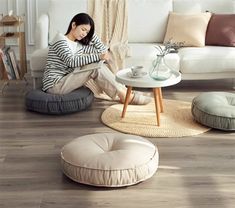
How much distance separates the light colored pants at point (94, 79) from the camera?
4.07m

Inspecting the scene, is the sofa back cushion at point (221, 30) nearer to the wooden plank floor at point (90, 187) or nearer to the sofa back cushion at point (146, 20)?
the sofa back cushion at point (146, 20)

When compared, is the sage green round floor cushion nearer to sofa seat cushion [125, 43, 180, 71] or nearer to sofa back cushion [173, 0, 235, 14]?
sofa seat cushion [125, 43, 180, 71]

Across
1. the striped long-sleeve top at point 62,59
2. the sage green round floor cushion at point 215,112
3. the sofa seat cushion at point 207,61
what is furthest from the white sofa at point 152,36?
the sage green round floor cushion at point 215,112

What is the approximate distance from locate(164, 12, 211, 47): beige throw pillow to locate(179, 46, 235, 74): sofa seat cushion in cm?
28

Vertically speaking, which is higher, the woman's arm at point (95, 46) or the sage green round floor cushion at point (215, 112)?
the woman's arm at point (95, 46)

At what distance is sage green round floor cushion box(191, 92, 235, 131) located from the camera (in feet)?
11.7

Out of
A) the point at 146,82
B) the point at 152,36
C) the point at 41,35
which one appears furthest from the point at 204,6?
the point at 146,82

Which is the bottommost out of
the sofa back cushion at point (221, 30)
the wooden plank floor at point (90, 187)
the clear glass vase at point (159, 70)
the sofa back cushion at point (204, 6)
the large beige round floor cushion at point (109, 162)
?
the wooden plank floor at point (90, 187)

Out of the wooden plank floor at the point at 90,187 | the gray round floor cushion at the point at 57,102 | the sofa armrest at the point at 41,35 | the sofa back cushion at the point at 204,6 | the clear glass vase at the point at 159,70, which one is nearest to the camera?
the wooden plank floor at the point at 90,187

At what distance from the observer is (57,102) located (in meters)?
3.94

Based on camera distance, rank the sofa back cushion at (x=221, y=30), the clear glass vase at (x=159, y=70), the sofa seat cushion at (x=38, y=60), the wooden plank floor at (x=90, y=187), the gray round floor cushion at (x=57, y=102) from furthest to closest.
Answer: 1. the sofa back cushion at (x=221, y=30)
2. the sofa seat cushion at (x=38, y=60)
3. the gray round floor cushion at (x=57, y=102)
4. the clear glass vase at (x=159, y=70)
5. the wooden plank floor at (x=90, y=187)

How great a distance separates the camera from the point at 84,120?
392 cm

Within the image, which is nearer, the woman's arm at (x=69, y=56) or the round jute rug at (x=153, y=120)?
the round jute rug at (x=153, y=120)

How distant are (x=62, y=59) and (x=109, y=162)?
5.29 feet
